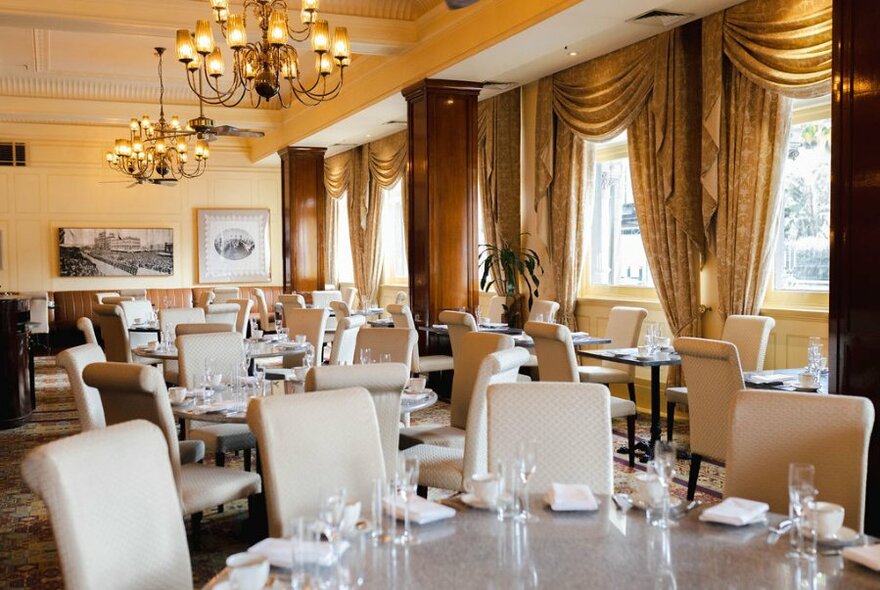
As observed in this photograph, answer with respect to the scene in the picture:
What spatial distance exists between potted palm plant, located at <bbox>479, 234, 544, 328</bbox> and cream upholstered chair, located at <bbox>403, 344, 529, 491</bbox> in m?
5.16

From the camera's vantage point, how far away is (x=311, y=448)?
102 inches

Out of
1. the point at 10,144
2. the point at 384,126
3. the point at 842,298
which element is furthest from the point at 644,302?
the point at 10,144

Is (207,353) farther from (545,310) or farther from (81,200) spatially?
(81,200)

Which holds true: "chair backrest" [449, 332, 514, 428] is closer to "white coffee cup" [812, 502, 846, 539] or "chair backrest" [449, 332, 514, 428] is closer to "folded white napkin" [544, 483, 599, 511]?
"folded white napkin" [544, 483, 599, 511]

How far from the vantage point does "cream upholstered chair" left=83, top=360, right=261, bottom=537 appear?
3.60 metres

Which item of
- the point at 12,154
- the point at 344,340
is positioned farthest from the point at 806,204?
the point at 12,154

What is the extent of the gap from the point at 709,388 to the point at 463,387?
1.33 metres

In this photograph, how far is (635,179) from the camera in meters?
7.84

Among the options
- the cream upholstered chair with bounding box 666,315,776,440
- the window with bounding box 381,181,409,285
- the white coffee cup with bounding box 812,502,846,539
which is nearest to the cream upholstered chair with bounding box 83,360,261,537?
the white coffee cup with bounding box 812,502,846,539

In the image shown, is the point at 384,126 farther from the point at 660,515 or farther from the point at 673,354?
the point at 660,515

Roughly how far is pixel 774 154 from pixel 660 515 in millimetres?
4966

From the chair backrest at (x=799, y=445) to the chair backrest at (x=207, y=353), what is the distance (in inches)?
137

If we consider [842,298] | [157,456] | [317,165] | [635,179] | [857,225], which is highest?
[317,165]

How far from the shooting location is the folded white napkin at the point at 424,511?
2.21m
